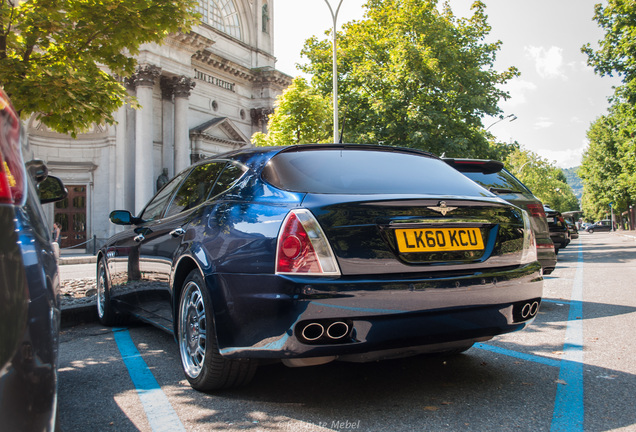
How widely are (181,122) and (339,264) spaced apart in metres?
29.4

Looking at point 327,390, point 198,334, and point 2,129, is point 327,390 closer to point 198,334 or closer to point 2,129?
point 198,334

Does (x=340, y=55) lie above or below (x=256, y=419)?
above

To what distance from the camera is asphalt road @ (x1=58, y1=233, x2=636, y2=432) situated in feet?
9.21

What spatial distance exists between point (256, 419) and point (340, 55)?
26740 mm

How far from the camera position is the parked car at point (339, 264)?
270 centimetres

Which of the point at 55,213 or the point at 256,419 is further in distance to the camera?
the point at 55,213

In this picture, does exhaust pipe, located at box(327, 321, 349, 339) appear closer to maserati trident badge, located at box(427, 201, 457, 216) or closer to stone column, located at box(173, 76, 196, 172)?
maserati trident badge, located at box(427, 201, 457, 216)

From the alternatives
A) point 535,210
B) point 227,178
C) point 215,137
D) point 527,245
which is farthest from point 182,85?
point 527,245

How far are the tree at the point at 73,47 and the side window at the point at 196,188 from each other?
407cm

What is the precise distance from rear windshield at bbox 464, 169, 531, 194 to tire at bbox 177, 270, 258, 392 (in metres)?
4.68

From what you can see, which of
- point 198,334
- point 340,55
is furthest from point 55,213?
point 198,334

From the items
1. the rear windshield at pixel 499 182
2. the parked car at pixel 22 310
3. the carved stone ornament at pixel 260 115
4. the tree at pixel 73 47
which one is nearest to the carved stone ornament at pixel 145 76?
the carved stone ornament at pixel 260 115

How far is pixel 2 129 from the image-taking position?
1631 millimetres

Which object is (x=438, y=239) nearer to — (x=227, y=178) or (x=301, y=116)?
(x=227, y=178)
